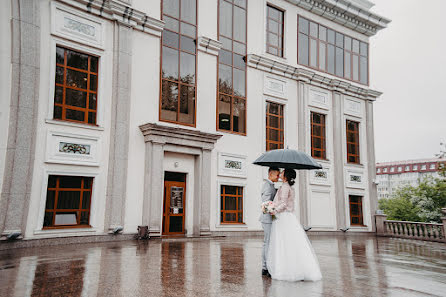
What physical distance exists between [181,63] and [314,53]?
8731 mm

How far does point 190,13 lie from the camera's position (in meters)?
16.3

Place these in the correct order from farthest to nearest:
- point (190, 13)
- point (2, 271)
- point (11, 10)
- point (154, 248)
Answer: point (190, 13), point (11, 10), point (154, 248), point (2, 271)

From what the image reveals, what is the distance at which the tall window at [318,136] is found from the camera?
20406 mm

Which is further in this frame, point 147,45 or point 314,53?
point 314,53

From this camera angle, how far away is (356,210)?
21953 millimetres

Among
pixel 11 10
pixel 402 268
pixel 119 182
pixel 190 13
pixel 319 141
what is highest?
pixel 190 13

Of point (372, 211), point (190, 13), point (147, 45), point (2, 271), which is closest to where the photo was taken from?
point (2, 271)

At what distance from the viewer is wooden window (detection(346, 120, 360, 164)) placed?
22219mm

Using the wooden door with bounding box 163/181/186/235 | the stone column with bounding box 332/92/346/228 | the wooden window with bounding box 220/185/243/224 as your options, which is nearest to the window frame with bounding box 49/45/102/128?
the wooden door with bounding box 163/181/186/235

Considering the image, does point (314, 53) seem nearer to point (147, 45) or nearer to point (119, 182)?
point (147, 45)

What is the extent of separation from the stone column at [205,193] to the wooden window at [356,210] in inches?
388

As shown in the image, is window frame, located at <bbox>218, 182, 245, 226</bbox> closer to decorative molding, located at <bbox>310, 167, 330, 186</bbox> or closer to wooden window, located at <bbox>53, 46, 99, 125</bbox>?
decorative molding, located at <bbox>310, 167, 330, 186</bbox>

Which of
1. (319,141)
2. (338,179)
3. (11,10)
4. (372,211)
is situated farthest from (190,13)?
(372,211)

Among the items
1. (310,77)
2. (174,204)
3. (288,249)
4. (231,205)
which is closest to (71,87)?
(174,204)
